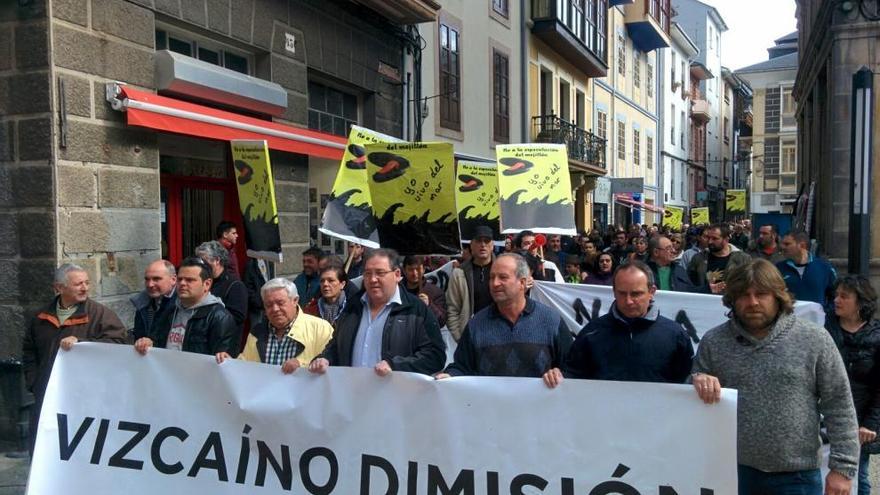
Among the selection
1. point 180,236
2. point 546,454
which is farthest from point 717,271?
point 180,236

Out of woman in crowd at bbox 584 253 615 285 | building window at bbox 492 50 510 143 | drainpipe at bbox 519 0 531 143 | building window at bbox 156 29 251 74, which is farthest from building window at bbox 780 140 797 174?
building window at bbox 156 29 251 74

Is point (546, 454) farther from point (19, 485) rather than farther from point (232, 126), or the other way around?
point (232, 126)

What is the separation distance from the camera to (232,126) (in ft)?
25.9

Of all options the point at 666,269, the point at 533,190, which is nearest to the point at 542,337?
the point at 666,269

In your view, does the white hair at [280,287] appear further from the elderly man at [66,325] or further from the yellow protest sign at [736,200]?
the yellow protest sign at [736,200]

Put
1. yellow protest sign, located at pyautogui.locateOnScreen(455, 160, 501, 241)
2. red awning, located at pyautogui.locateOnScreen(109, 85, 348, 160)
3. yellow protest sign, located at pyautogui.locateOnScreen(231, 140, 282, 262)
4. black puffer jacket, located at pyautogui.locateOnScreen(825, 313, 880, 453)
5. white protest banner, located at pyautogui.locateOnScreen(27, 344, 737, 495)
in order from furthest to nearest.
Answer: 1. yellow protest sign, located at pyautogui.locateOnScreen(455, 160, 501, 241)
2. red awning, located at pyautogui.locateOnScreen(109, 85, 348, 160)
3. yellow protest sign, located at pyautogui.locateOnScreen(231, 140, 282, 262)
4. black puffer jacket, located at pyautogui.locateOnScreen(825, 313, 880, 453)
5. white protest banner, located at pyautogui.locateOnScreen(27, 344, 737, 495)

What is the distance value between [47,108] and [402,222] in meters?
2.95

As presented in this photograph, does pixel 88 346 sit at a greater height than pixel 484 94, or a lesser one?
lesser

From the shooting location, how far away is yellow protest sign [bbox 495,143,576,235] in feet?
26.7

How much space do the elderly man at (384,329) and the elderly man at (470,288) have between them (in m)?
1.83

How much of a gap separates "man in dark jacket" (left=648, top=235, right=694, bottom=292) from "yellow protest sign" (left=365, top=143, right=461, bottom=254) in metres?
2.33

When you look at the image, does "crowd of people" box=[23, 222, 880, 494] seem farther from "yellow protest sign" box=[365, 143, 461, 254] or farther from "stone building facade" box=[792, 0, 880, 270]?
"stone building facade" box=[792, 0, 880, 270]

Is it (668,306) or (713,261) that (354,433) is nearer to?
(668,306)

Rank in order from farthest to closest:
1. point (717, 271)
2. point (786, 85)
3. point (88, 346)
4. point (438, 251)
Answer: point (786, 85) < point (717, 271) < point (438, 251) < point (88, 346)
